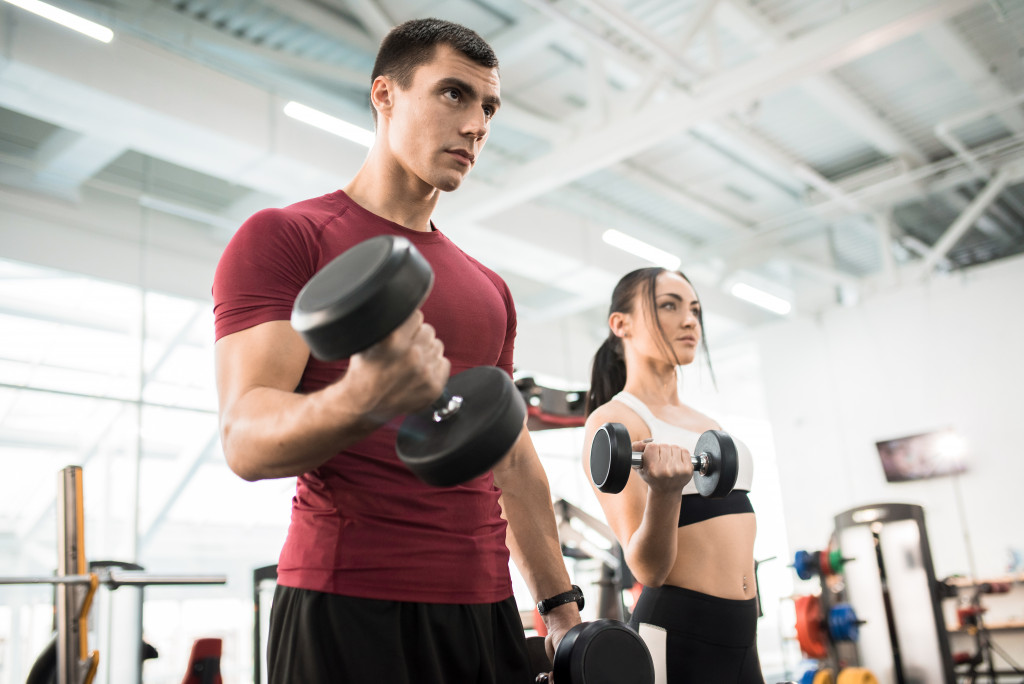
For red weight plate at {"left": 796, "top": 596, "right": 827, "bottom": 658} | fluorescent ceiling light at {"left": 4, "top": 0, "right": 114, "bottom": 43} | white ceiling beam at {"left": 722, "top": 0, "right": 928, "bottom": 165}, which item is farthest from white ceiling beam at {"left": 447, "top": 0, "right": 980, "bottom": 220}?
red weight plate at {"left": 796, "top": 596, "right": 827, "bottom": 658}

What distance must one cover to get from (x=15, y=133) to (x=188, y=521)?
114 inches

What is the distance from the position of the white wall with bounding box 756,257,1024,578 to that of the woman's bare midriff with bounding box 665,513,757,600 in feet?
23.0

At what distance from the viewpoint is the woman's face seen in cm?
217

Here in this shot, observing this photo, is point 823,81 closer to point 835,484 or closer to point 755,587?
point 835,484

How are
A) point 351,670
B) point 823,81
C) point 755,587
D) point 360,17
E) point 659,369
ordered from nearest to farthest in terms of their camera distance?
point 351,670, point 755,587, point 659,369, point 360,17, point 823,81

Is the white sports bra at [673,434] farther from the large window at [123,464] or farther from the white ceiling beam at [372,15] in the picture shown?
the large window at [123,464]

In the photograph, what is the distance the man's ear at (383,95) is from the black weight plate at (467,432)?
22.7 inches

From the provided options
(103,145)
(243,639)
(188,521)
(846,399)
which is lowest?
(243,639)

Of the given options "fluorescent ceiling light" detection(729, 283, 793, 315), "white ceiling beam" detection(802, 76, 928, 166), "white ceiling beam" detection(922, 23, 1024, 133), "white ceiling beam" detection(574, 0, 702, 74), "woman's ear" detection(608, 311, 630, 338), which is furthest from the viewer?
"fluorescent ceiling light" detection(729, 283, 793, 315)

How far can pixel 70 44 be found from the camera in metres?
4.69

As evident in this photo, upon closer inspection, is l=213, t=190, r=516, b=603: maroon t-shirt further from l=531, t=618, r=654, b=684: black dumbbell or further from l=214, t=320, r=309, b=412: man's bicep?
l=531, t=618, r=654, b=684: black dumbbell

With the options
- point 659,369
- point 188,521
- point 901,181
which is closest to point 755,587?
point 659,369

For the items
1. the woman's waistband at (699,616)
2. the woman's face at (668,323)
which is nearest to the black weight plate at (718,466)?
the woman's waistband at (699,616)

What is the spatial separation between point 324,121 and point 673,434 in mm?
3897
